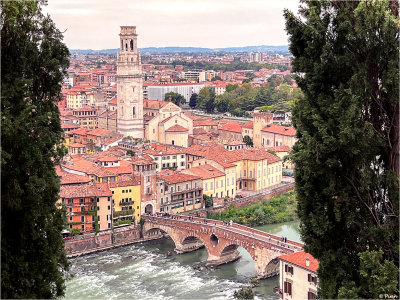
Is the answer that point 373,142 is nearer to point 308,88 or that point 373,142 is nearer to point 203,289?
point 308,88

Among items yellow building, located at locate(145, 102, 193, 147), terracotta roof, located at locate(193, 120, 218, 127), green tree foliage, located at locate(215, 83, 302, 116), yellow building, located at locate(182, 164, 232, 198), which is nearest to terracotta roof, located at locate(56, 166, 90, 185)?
yellow building, located at locate(182, 164, 232, 198)

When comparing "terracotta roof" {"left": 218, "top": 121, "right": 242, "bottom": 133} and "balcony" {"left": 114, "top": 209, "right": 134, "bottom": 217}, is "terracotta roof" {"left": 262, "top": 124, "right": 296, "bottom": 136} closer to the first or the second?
"terracotta roof" {"left": 218, "top": 121, "right": 242, "bottom": 133}

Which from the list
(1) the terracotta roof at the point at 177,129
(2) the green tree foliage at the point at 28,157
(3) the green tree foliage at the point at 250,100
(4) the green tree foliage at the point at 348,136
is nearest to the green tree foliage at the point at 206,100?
(3) the green tree foliage at the point at 250,100

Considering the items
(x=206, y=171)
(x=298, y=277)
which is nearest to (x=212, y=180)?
(x=206, y=171)

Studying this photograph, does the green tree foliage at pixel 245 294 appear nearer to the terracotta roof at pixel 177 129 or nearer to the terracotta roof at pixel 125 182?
the terracotta roof at pixel 125 182

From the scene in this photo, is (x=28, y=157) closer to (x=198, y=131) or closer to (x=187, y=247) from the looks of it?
(x=187, y=247)
